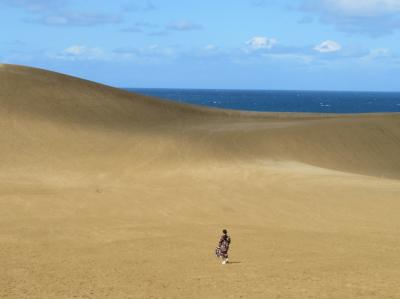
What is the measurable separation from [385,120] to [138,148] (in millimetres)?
19316

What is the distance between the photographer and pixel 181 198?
23766mm

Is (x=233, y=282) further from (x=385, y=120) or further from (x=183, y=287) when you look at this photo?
(x=385, y=120)

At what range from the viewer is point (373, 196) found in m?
24.4

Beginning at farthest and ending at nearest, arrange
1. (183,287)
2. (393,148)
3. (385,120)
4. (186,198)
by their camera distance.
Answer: (385,120) → (393,148) → (186,198) → (183,287)

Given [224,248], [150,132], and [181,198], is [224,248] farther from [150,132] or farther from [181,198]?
[150,132]

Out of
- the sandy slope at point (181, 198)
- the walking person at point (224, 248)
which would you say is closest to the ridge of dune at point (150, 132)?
the sandy slope at point (181, 198)

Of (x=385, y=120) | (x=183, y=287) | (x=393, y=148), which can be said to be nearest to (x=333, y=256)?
(x=183, y=287)

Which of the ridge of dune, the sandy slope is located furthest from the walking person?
the ridge of dune

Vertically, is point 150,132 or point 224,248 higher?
point 150,132

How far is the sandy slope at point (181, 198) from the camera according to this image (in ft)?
45.7

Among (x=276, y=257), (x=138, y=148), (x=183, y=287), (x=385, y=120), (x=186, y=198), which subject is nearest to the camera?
(x=183, y=287)

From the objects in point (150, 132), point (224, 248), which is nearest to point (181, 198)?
point (224, 248)

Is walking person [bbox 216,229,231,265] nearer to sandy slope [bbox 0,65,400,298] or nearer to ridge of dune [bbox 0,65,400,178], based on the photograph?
sandy slope [bbox 0,65,400,298]

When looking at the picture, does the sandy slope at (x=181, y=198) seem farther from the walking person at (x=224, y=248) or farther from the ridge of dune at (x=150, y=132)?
the walking person at (x=224, y=248)
